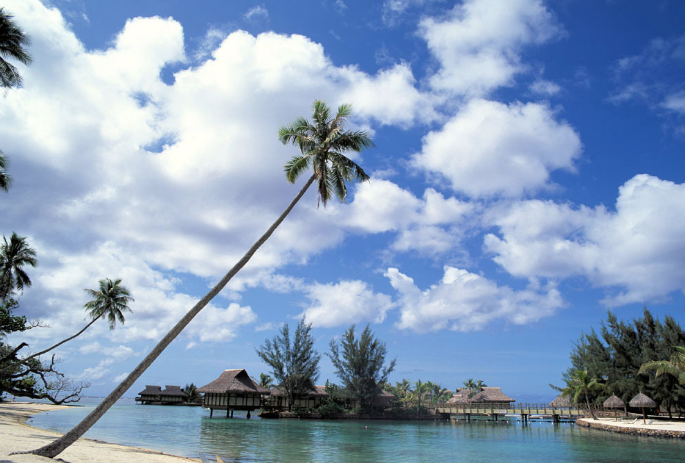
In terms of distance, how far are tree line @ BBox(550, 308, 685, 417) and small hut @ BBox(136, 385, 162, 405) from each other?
200ft

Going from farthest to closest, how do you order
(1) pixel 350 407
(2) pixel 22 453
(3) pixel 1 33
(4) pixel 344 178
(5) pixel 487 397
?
(5) pixel 487 397
(1) pixel 350 407
(4) pixel 344 178
(3) pixel 1 33
(2) pixel 22 453

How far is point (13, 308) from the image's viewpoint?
2956 centimetres

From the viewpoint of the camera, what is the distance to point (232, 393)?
40469 millimetres

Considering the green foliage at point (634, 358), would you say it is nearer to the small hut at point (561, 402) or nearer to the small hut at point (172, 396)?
the small hut at point (561, 402)

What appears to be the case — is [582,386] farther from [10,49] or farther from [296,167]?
[10,49]

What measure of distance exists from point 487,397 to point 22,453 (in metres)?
54.1

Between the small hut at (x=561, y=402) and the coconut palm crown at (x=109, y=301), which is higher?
the coconut palm crown at (x=109, y=301)

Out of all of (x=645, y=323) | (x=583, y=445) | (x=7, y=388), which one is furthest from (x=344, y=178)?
(x=645, y=323)

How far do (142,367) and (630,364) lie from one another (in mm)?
40299

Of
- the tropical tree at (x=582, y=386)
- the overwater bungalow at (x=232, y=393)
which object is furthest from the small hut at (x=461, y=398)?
the overwater bungalow at (x=232, y=393)

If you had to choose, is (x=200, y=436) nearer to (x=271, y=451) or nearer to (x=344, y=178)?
(x=271, y=451)

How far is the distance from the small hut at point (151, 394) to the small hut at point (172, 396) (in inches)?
25.3

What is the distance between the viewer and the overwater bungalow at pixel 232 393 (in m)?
39.6

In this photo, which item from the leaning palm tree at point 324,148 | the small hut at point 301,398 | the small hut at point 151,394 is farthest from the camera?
the small hut at point 151,394
